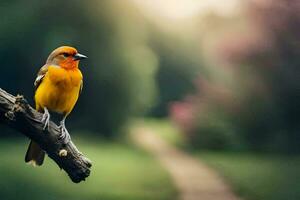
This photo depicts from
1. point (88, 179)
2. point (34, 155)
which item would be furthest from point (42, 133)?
point (88, 179)

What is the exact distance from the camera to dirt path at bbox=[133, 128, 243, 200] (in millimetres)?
3428

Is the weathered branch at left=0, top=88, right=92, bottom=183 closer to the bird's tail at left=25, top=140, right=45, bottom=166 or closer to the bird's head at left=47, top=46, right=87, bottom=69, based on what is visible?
the bird's tail at left=25, top=140, right=45, bottom=166

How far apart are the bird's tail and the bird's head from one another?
0.41 meters

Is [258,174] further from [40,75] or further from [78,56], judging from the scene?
[40,75]

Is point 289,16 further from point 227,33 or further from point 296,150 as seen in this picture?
point 296,150

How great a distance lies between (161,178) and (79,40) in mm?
756

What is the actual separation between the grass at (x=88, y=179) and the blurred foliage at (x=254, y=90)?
0.31 meters

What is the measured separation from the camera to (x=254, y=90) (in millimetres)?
3467

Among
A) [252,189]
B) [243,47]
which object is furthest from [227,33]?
[252,189]

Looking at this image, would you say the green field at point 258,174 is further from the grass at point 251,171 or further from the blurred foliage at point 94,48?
the blurred foliage at point 94,48

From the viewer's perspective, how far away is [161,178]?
3.42 meters

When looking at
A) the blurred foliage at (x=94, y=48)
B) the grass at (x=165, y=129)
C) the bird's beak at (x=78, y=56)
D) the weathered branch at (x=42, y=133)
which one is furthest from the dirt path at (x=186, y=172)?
the bird's beak at (x=78, y=56)

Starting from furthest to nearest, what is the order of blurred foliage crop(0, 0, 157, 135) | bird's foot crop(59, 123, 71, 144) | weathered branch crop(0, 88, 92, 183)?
blurred foliage crop(0, 0, 157, 135), bird's foot crop(59, 123, 71, 144), weathered branch crop(0, 88, 92, 183)

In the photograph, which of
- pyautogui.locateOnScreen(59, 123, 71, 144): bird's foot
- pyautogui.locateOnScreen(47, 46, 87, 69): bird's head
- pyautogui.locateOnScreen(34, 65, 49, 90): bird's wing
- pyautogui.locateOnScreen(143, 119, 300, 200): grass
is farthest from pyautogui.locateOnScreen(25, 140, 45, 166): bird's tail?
pyautogui.locateOnScreen(143, 119, 300, 200): grass
